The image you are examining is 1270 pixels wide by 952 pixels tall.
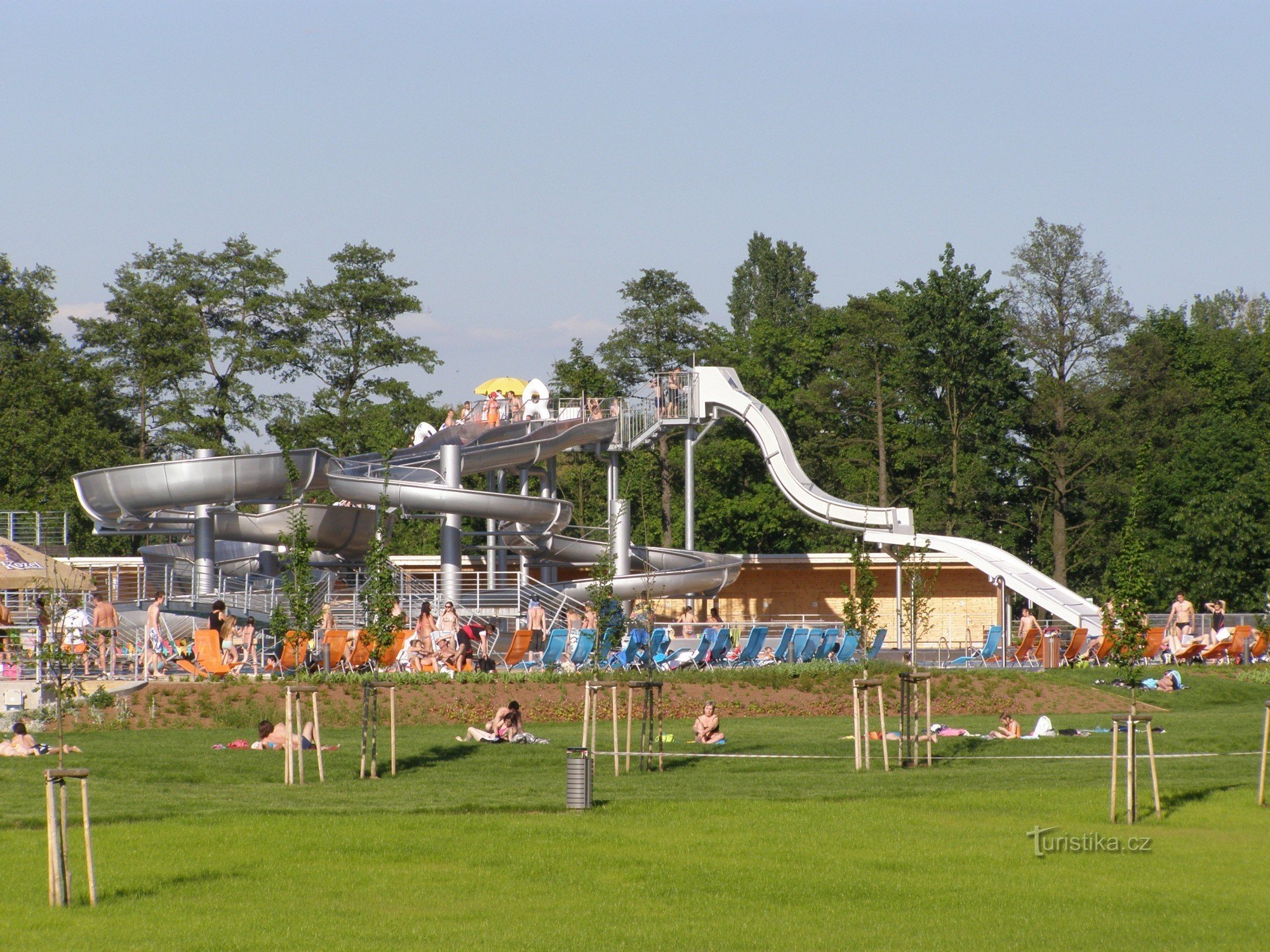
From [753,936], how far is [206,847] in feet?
15.7

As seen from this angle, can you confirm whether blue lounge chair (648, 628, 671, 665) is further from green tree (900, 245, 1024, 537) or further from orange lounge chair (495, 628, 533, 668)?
green tree (900, 245, 1024, 537)

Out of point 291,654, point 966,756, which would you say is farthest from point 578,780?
point 291,654

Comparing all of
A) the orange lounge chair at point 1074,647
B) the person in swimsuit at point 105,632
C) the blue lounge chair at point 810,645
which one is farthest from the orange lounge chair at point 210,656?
the orange lounge chair at point 1074,647

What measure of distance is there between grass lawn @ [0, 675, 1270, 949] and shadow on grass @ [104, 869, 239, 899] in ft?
0.08

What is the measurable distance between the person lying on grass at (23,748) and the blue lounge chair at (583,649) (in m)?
9.36

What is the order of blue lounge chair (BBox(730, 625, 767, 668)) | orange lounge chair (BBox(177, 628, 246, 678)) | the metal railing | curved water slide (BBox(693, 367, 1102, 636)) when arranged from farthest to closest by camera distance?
curved water slide (BBox(693, 367, 1102, 636)) → the metal railing → blue lounge chair (BBox(730, 625, 767, 668)) → orange lounge chair (BBox(177, 628, 246, 678))

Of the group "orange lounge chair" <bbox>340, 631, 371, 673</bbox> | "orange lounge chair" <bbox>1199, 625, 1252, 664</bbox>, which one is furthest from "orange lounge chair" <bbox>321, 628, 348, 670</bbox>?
"orange lounge chair" <bbox>1199, 625, 1252, 664</bbox>

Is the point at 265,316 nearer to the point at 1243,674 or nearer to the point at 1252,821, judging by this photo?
the point at 1243,674

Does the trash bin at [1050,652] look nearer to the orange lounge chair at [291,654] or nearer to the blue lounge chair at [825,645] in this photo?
the blue lounge chair at [825,645]

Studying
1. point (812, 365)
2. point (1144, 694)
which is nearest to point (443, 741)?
point (1144, 694)

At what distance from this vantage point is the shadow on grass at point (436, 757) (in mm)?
17453

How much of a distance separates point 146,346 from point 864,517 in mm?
26398

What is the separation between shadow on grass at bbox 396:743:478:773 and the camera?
17.5 metres

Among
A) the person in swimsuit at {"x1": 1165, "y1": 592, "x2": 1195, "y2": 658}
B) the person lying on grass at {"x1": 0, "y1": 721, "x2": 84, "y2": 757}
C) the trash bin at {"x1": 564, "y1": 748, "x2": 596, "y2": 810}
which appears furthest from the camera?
the person in swimsuit at {"x1": 1165, "y1": 592, "x2": 1195, "y2": 658}
